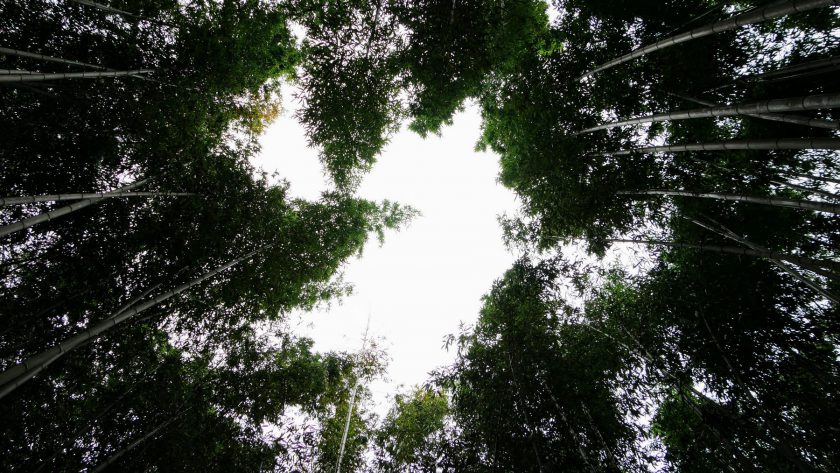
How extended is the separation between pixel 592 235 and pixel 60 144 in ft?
26.1

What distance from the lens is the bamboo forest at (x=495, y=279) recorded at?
3988mm

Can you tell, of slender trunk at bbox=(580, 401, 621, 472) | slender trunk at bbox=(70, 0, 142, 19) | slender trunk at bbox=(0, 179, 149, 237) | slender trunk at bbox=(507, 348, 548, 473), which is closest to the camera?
slender trunk at bbox=(0, 179, 149, 237)

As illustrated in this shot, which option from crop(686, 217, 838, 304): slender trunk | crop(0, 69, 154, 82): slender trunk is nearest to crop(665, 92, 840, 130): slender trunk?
crop(686, 217, 838, 304): slender trunk

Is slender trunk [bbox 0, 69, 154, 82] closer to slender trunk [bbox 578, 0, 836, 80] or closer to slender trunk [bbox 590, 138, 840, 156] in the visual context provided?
slender trunk [bbox 578, 0, 836, 80]

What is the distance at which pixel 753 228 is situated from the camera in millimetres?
4906

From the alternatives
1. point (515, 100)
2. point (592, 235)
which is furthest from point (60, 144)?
point (592, 235)

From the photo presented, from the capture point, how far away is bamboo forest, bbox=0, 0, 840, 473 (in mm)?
3988

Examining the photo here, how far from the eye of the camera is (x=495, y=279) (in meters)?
5.94

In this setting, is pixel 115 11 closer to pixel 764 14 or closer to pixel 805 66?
pixel 764 14

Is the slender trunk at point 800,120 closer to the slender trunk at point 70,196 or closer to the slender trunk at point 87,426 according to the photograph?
the slender trunk at point 70,196

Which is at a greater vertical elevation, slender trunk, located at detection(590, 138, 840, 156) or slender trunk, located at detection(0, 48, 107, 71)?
slender trunk, located at detection(0, 48, 107, 71)

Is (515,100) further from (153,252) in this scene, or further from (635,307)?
(153,252)

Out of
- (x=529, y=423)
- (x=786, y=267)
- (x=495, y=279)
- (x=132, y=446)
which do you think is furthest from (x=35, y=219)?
(x=786, y=267)

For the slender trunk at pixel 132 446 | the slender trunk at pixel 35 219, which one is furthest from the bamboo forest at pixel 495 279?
the slender trunk at pixel 35 219
